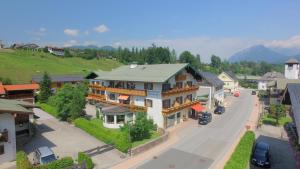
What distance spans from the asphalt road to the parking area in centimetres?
398

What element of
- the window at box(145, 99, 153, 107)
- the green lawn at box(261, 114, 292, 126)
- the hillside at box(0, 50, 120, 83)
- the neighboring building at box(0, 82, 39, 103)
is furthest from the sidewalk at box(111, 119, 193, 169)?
the hillside at box(0, 50, 120, 83)

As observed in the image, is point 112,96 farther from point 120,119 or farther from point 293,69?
point 293,69

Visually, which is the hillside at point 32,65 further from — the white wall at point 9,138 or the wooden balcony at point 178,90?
the wooden balcony at point 178,90

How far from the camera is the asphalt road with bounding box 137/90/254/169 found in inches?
997

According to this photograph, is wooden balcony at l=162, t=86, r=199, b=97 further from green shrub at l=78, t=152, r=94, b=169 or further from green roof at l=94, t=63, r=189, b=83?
green shrub at l=78, t=152, r=94, b=169

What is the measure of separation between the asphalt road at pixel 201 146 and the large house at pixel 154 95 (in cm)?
429

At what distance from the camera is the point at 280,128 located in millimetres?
38812

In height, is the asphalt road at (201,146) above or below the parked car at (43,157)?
below

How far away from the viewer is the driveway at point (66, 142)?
2678 cm

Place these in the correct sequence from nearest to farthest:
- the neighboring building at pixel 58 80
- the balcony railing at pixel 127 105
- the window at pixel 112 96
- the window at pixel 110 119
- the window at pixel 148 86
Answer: the window at pixel 110 119
the window at pixel 148 86
the balcony railing at pixel 127 105
the window at pixel 112 96
the neighboring building at pixel 58 80

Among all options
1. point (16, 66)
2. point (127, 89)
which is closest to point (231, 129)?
point (127, 89)

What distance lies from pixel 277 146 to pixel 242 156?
12.7 metres

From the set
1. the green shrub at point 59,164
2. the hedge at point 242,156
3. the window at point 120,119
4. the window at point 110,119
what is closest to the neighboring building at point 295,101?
the hedge at point 242,156

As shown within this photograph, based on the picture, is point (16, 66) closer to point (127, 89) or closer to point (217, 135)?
point (127, 89)
